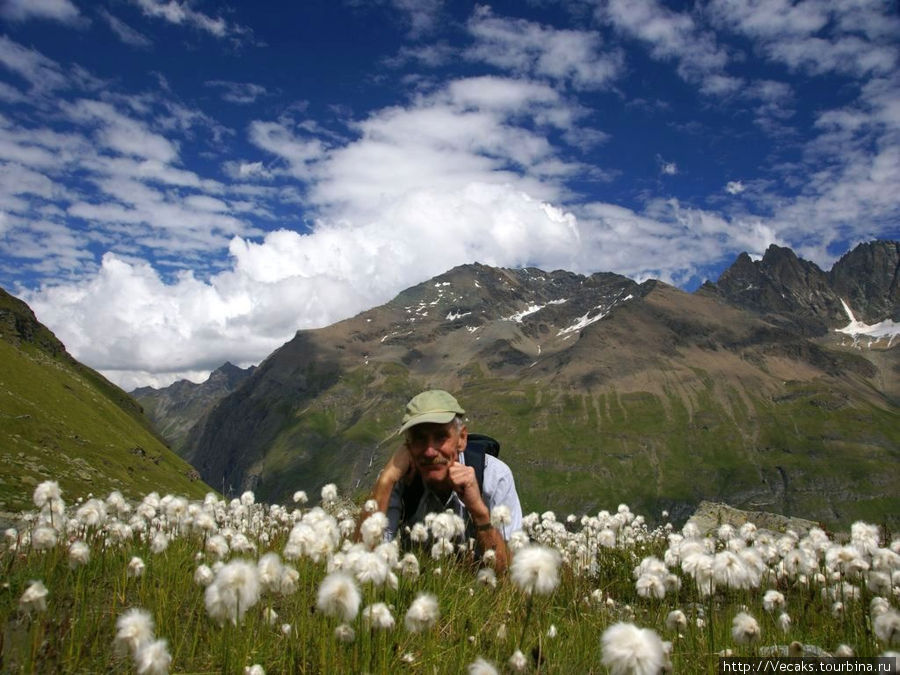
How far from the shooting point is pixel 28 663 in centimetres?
326

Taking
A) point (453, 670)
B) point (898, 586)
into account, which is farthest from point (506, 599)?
point (898, 586)

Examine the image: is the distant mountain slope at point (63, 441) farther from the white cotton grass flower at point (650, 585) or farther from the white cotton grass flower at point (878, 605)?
the white cotton grass flower at point (878, 605)

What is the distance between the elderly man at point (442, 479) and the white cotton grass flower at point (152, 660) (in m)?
3.78

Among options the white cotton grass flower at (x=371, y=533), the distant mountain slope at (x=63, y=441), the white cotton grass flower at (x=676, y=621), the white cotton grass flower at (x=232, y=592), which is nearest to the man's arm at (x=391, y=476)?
the white cotton grass flower at (x=371, y=533)

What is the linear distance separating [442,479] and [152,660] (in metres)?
4.14

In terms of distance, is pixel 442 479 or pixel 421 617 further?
pixel 442 479

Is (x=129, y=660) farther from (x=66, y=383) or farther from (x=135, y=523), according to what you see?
(x=66, y=383)

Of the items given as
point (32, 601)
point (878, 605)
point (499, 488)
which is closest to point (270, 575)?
point (32, 601)

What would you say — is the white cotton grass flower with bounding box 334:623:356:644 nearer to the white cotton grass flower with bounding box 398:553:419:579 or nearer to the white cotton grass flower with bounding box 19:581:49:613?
the white cotton grass flower with bounding box 398:553:419:579

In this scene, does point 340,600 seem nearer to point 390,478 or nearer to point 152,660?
point 152,660

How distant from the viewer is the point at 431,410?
676 centimetres

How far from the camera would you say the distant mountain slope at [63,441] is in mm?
44250

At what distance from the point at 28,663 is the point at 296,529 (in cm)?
189

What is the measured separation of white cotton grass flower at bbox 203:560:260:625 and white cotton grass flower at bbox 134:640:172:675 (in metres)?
0.37
